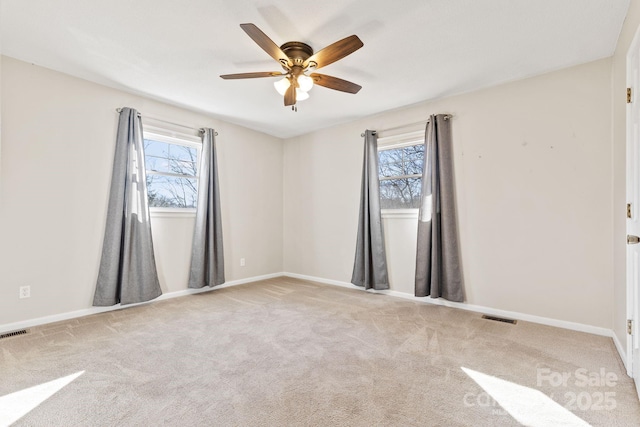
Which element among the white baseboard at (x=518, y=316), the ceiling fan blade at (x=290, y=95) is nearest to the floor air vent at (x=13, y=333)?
the ceiling fan blade at (x=290, y=95)

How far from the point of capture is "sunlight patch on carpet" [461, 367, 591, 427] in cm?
149

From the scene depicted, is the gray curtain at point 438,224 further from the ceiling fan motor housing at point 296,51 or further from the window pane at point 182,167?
the window pane at point 182,167

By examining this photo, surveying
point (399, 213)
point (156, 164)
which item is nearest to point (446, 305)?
point (399, 213)

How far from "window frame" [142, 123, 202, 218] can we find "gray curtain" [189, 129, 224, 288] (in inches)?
4.1

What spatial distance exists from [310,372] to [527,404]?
4.14ft

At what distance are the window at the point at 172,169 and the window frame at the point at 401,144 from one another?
2620 millimetres

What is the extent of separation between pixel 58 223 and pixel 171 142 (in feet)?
5.18

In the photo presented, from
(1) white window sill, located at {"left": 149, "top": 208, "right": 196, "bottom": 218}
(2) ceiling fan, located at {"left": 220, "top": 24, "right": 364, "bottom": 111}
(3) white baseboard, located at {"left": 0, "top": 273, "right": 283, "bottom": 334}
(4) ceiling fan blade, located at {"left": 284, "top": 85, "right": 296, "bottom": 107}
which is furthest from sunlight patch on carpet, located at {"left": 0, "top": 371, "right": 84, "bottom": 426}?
(4) ceiling fan blade, located at {"left": 284, "top": 85, "right": 296, "bottom": 107}

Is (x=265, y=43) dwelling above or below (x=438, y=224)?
above

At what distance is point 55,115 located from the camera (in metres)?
2.92

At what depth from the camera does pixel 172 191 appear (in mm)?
3928

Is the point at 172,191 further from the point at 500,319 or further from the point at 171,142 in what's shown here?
the point at 500,319

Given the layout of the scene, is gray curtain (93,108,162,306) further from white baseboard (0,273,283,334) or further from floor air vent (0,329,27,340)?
floor air vent (0,329,27,340)

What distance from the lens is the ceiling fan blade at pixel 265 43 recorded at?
6.04 ft
